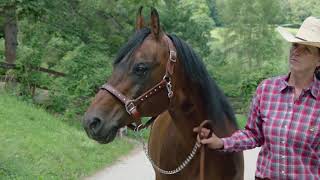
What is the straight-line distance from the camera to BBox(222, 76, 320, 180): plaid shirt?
280cm

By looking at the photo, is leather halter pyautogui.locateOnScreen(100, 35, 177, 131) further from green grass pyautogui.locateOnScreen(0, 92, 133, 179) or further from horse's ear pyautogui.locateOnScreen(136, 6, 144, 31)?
green grass pyautogui.locateOnScreen(0, 92, 133, 179)

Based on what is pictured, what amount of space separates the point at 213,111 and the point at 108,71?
10.3 m

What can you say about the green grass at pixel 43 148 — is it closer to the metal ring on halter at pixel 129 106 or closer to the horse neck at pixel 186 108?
the horse neck at pixel 186 108

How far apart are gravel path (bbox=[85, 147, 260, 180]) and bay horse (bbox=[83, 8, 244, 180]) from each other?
510cm

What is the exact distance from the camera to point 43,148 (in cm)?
966

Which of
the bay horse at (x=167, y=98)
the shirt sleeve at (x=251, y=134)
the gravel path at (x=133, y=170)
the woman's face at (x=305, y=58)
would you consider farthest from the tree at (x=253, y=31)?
the woman's face at (x=305, y=58)

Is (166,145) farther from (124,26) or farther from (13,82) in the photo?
(124,26)

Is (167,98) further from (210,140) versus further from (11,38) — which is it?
(11,38)

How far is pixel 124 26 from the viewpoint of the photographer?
60.9 feet

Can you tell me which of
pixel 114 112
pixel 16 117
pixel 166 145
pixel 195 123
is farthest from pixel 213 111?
pixel 16 117

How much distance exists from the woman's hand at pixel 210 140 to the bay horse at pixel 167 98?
190mm

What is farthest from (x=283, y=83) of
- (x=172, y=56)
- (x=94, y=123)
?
(x=94, y=123)

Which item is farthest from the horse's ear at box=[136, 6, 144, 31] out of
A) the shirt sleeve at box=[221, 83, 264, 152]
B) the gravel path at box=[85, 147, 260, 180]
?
the gravel path at box=[85, 147, 260, 180]

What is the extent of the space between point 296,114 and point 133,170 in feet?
23.1
